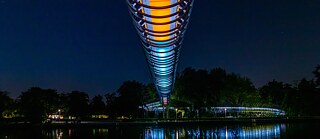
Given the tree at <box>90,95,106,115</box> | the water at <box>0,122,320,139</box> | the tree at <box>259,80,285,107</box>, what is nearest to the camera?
the water at <box>0,122,320,139</box>

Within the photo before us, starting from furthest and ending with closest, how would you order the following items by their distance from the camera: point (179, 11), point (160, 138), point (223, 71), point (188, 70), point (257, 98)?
1. point (257, 98)
2. point (223, 71)
3. point (188, 70)
4. point (160, 138)
5. point (179, 11)

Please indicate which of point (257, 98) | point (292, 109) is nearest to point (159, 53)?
point (292, 109)

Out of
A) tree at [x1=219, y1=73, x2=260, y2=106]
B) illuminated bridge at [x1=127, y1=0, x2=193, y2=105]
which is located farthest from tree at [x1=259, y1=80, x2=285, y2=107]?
illuminated bridge at [x1=127, y1=0, x2=193, y2=105]

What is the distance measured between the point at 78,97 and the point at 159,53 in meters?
58.4

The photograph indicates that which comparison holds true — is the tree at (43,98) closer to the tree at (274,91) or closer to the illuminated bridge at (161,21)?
the illuminated bridge at (161,21)

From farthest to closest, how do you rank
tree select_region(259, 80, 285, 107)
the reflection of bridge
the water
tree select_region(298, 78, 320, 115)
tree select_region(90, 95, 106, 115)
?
tree select_region(259, 80, 285, 107), tree select_region(90, 95, 106, 115), tree select_region(298, 78, 320, 115), the water, the reflection of bridge

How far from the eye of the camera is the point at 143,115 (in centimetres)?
6044

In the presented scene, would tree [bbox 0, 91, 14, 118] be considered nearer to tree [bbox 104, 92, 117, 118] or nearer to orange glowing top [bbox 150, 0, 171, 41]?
tree [bbox 104, 92, 117, 118]

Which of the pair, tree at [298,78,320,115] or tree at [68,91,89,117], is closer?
tree at [298,78,320,115]

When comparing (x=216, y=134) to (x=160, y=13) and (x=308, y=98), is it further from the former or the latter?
(x=308, y=98)

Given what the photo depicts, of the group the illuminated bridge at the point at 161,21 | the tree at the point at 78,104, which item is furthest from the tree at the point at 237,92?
the illuminated bridge at the point at 161,21

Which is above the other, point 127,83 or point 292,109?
point 127,83

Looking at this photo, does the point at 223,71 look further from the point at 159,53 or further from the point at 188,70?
the point at 159,53

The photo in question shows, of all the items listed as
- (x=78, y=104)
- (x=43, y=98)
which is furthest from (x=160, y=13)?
(x=43, y=98)
